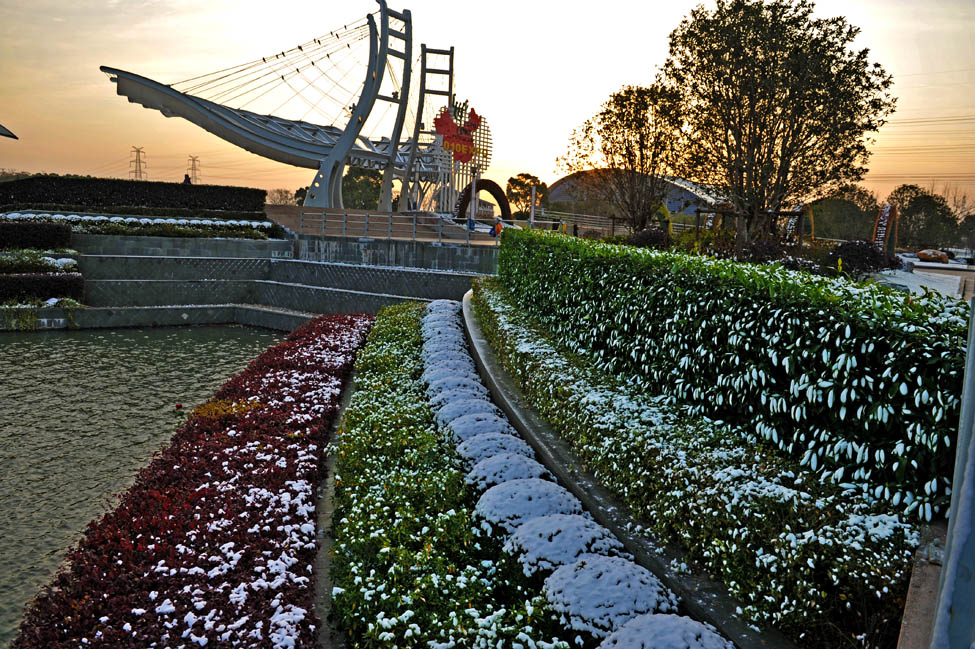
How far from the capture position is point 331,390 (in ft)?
30.3

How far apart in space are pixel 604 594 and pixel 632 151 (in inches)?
1114

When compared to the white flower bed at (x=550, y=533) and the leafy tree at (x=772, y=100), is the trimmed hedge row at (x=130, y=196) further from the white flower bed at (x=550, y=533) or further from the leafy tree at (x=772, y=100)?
the white flower bed at (x=550, y=533)

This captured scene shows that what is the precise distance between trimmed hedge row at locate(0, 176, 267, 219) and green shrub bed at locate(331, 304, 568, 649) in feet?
69.1

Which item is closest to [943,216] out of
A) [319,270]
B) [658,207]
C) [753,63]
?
[658,207]

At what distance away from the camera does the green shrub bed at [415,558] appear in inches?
141

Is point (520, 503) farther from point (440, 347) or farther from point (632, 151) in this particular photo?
point (632, 151)

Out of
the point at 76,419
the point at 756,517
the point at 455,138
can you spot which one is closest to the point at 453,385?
the point at 756,517

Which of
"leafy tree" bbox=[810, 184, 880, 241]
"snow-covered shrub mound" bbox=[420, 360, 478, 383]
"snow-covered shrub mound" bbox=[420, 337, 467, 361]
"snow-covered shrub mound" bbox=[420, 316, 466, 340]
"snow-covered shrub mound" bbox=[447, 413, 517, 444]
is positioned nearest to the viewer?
"snow-covered shrub mound" bbox=[447, 413, 517, 444]

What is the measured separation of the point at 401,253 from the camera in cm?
2041

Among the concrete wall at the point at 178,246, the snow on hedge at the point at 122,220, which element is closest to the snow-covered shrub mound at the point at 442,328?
the concrete wall at the point at 178,246

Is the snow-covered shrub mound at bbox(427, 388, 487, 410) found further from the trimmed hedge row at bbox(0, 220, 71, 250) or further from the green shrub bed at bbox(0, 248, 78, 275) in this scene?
the trimmed hedge row at bbox(0, 220, 71, 250)

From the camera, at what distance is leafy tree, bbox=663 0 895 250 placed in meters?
18.1

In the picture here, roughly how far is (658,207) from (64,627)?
95.7 ft

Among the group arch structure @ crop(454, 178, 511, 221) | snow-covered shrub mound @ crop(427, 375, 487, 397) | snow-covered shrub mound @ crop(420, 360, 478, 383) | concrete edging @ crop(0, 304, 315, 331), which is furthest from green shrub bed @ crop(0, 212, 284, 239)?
arch structure @ crop(454, 178, 511, 221)
